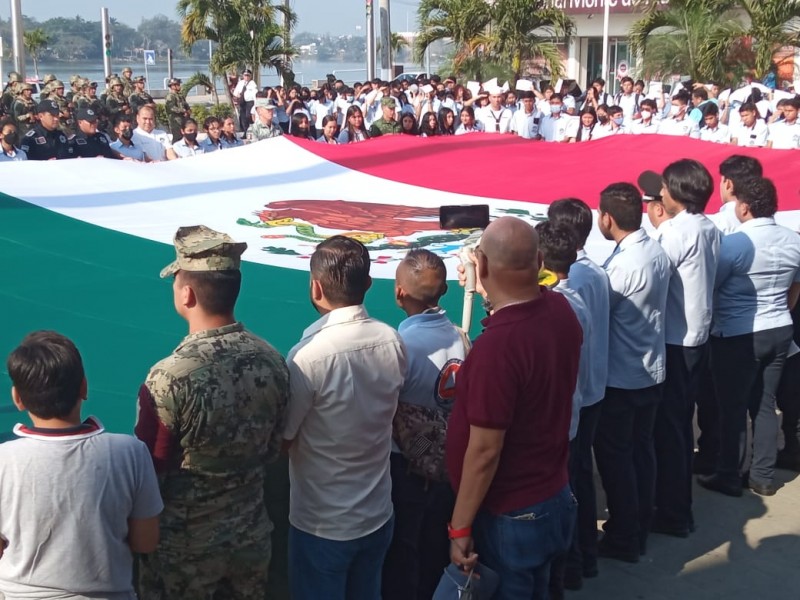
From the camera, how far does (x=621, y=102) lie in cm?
1364

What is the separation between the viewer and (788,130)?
9031 millimetres

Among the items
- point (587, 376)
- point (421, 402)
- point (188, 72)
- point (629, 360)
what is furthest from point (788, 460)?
point (188, 72)

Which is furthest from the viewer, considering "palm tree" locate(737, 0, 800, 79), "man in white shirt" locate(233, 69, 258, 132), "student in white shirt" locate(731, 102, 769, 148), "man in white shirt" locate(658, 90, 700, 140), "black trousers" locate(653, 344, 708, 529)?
"man in white shirt" locate(233, 69, 258, 132)

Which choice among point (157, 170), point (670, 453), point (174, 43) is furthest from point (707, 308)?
point (174, 43)

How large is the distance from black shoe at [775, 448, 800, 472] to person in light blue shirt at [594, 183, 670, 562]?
1190 millimetres

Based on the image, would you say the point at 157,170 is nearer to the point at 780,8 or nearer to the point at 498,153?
the point at 498,153

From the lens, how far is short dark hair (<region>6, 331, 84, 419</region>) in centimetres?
176

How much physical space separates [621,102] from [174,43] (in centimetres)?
10463

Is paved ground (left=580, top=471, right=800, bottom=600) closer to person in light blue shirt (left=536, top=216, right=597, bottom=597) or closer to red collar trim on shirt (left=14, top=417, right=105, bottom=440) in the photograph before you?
person in light blue shirt (left=536, top=216, right=597, bottom=597)

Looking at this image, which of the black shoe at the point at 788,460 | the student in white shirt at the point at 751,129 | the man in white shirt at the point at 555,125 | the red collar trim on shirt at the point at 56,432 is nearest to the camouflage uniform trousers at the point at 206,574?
the red collar trim on shirt at the point at 56,432

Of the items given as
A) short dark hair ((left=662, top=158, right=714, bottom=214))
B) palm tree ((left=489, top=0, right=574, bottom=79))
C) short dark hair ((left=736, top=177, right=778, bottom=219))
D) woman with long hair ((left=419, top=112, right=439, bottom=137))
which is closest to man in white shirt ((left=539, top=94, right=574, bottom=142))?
woman with long hair ((left=419, top=112, right=439, bottom=137))

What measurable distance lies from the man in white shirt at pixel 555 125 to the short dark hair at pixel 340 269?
9578mm

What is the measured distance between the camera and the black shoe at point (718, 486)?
4.01 metres

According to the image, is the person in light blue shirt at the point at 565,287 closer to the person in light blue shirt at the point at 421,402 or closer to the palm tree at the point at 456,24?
the person in light blue shirt at the point at 421,402
